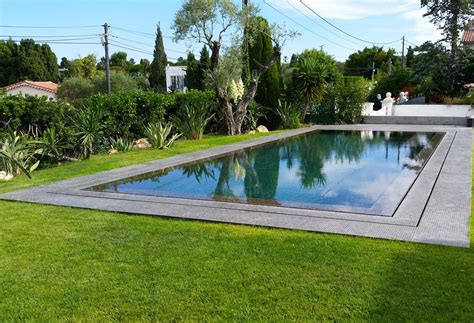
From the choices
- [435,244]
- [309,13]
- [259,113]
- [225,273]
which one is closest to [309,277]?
[225,273]

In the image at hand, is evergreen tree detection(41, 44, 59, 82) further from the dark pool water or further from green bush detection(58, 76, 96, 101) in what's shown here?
the dark pool water

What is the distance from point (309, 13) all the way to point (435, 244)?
24015 mm

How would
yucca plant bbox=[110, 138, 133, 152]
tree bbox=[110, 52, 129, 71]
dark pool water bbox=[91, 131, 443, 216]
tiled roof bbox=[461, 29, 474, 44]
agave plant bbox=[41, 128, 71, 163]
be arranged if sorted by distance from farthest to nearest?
tree bbox=[110, 52, 129, 71] → tiled roof bbox=[461, 29, 474, 44] → yucca plant bbox=[110, 138, 133, 152] → agave plant bbox=[41, 128, 71, 163] → dark pool water bbox=[91, 131, 443, 216]

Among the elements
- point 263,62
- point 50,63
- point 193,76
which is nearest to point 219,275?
point 263,62

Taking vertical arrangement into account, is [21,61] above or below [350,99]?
above

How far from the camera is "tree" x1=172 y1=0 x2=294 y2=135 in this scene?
15.0m

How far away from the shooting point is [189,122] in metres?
14.7

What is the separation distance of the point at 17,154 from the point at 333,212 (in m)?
6.27

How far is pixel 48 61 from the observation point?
52.1 metres

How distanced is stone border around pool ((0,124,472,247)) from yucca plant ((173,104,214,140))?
20.6ft

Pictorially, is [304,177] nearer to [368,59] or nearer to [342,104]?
[342,104]

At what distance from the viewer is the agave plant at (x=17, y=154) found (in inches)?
321

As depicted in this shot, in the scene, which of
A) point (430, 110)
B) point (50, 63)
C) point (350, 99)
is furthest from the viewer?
point (50, 63)

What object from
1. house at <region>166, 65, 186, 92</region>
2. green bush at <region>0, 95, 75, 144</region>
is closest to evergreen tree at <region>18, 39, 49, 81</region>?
house at <region>166, 65, 186, 92</region>
